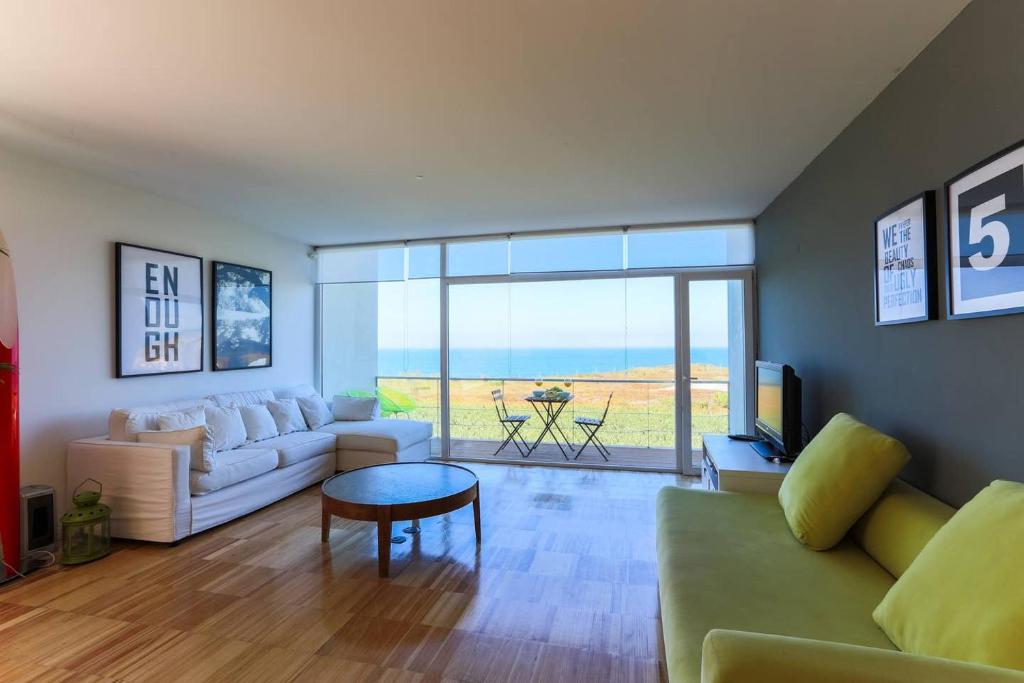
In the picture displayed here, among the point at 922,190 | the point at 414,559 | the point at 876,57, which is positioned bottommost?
the point at 414,559

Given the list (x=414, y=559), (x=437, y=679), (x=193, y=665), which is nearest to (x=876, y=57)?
(x=437, y=679)

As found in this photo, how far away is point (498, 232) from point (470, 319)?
1.02m

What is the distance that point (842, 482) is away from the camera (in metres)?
1.90

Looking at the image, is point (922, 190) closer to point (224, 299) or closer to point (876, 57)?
point (876, 57)

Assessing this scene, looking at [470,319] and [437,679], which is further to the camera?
[470,319]

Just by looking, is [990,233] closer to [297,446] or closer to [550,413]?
[550,413]

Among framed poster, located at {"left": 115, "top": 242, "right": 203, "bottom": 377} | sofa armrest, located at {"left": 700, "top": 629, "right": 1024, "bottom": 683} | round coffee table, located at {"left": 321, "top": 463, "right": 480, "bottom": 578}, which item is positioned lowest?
round coffee table, located at {"left": 321, "top": 463, "right": 480, "bottom": 578}

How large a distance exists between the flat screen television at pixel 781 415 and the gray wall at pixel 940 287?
0.77ft

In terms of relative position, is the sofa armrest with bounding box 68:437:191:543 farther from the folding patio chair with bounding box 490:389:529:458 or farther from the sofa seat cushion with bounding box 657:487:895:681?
the folding patio chair with bounding box 490:389:529:458

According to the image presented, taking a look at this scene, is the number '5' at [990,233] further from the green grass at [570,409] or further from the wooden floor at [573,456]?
the wooden floor at [573,456]

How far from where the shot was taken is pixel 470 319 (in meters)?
5.51

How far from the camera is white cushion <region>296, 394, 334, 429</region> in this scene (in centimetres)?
499

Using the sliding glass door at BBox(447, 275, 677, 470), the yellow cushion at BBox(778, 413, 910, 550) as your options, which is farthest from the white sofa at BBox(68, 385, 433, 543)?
the yellow cushion at BBox(778, 413, 910, 550)

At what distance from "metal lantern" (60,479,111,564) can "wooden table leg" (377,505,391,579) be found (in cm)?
179
